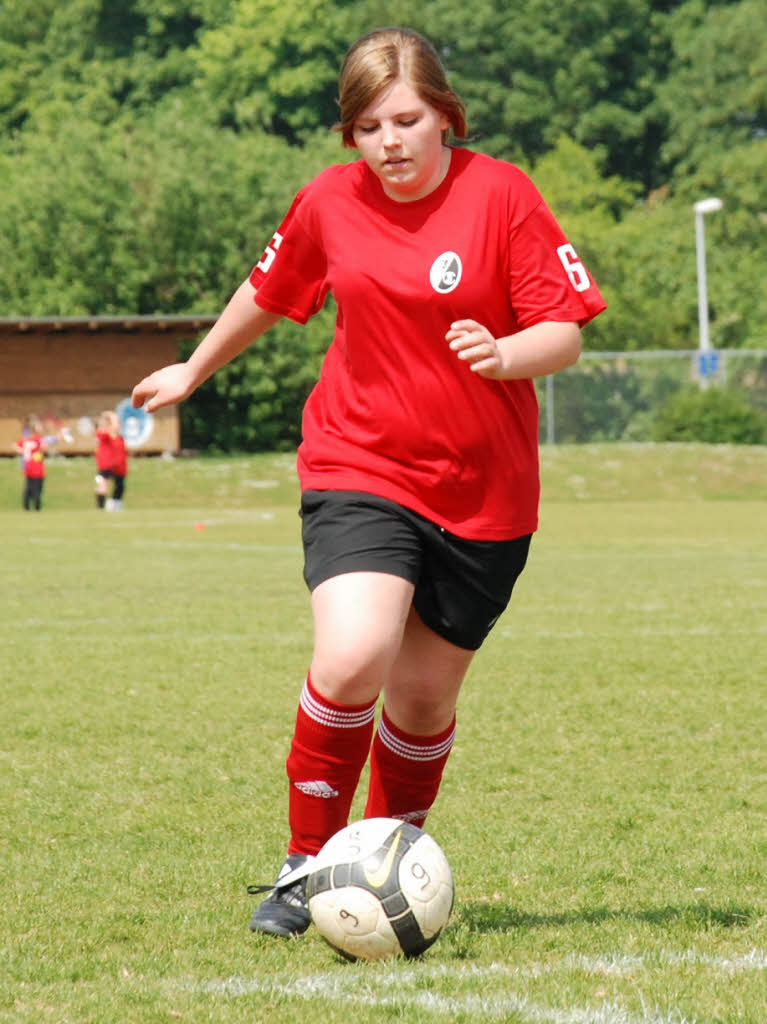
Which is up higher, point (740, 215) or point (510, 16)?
point (510, 16)

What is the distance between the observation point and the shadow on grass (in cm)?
408

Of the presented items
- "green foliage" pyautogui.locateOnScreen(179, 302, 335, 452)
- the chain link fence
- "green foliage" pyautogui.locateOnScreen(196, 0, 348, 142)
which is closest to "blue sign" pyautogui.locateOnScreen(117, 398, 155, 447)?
"green foliage" pyautogui.locateOnScreen(179, 302, 335, 452)

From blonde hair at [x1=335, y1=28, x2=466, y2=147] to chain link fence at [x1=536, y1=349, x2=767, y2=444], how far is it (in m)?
35.5

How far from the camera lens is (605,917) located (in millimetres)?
4184

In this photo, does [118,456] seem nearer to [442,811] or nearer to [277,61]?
[442,811]

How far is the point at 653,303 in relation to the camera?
5166 cm

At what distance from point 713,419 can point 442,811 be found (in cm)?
3360

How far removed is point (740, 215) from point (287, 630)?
49132 millimetres

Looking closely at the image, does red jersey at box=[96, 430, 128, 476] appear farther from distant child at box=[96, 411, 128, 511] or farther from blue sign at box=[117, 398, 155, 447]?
blue sign at box=[117, 398, 155, 447]

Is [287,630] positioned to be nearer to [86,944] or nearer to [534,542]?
[86,944]

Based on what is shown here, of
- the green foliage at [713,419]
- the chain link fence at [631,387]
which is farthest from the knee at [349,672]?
the chain link fence at [631,387]

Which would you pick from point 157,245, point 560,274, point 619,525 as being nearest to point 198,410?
point 157,245

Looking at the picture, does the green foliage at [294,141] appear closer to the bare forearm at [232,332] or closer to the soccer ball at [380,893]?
the bare forearm at [232,332]

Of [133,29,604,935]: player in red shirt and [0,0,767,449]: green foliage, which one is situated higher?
[0,0,767,449]: green foliage
